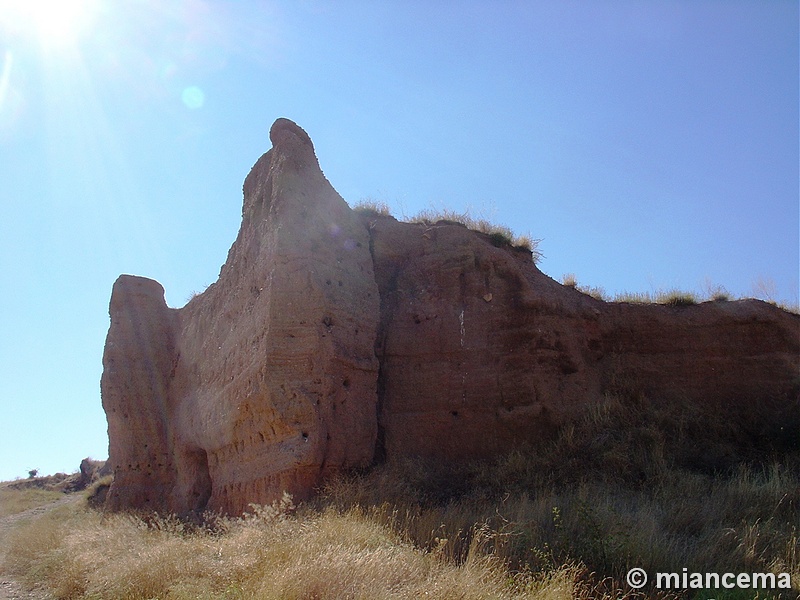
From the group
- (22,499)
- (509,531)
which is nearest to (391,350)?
(509,531)

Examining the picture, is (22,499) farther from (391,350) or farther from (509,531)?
(509,531)

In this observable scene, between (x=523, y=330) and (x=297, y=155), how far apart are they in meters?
4.77

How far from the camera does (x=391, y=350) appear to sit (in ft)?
34.4

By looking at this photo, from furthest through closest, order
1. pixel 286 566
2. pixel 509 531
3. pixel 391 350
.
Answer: pixel 391 350, pixel 509 531, pixel 286 566

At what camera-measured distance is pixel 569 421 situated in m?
9.80

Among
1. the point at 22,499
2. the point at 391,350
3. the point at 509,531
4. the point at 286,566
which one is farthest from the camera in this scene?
the point at 22,499

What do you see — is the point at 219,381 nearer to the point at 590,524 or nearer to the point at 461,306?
the point at 461,306

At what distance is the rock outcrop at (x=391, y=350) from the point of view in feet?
29.7

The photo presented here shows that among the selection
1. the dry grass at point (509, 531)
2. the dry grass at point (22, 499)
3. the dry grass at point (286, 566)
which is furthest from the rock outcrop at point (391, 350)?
the dry grass at point (22, 499)

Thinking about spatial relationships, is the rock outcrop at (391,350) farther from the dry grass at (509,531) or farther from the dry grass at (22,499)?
the dry grass at (22,499)

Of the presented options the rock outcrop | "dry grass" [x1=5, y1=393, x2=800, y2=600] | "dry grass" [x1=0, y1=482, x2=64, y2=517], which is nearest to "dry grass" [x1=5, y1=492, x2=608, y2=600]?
"dry grass" [x1=5, y1=393, x2=800, y2=600]

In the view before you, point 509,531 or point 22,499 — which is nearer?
point 509,531

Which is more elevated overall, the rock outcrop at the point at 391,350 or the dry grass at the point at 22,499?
the rock outcrop at the point at 391,350

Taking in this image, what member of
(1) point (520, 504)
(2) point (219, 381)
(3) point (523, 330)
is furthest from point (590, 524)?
(2) point (219, 381)
